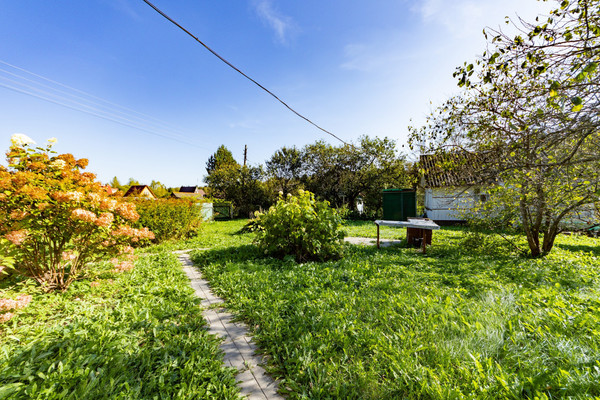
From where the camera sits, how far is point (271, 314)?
3.04 metres

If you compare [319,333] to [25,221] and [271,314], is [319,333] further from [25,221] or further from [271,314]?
[25,221]

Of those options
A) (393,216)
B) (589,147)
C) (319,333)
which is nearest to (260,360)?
(319,333)

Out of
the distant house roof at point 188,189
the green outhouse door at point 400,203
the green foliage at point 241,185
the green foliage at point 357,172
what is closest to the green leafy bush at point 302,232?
the green outhouse door at point 400,203

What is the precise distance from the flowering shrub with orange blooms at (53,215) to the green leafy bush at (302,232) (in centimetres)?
271

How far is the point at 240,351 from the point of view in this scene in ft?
8.18

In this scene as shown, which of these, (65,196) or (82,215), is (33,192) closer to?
(65,196)

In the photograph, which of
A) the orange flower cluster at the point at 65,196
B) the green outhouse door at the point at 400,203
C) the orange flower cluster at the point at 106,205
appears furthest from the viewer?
the green outhouse door at the point at 400,203

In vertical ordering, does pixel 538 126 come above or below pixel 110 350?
above

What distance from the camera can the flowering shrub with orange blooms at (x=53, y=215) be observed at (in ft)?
10.1

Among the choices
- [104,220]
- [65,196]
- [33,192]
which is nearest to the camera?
[33,192]

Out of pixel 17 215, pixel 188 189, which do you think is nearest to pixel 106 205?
pixel 17 215

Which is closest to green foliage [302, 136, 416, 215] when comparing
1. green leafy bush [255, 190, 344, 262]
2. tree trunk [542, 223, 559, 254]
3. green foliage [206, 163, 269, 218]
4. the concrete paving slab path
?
green foliage [206, 163, 269, 218]

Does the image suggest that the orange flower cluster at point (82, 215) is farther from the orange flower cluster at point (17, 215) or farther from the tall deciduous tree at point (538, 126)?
the tall deciduous tree at point (538, 126)

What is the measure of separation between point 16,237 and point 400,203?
12.6m
